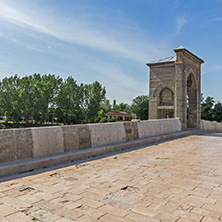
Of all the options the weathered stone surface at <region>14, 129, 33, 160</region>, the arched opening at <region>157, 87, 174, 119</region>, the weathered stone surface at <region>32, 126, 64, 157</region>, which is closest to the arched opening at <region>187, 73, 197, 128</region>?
the arched opening at <region>157, 87, 174, 119</region>

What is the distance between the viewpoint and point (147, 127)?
9312 millimetres

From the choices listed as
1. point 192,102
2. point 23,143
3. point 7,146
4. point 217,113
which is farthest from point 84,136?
point 217,113

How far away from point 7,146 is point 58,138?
1.27m

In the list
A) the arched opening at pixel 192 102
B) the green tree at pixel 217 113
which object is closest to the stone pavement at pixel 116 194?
the arched opening at pixel 192 102

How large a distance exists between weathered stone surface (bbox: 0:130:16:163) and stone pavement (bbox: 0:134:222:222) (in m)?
0.64

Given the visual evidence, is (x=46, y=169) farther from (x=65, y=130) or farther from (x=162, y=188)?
(x=162, y=188)

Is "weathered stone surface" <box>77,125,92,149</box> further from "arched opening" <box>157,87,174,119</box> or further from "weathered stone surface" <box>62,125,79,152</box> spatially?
"arched opening" <box>157,87,174,119</box>

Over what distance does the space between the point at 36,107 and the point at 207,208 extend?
3758 cm

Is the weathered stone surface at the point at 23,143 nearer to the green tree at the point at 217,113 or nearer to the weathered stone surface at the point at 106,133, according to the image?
the weathered stone surface at the point at 106,133

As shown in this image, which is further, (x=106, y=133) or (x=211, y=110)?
(x=211, y=110)

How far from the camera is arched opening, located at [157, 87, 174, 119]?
18219 millimetres

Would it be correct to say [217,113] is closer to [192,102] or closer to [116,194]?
[192,102]

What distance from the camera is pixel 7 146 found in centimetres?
447

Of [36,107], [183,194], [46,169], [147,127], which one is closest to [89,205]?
[183,194]
